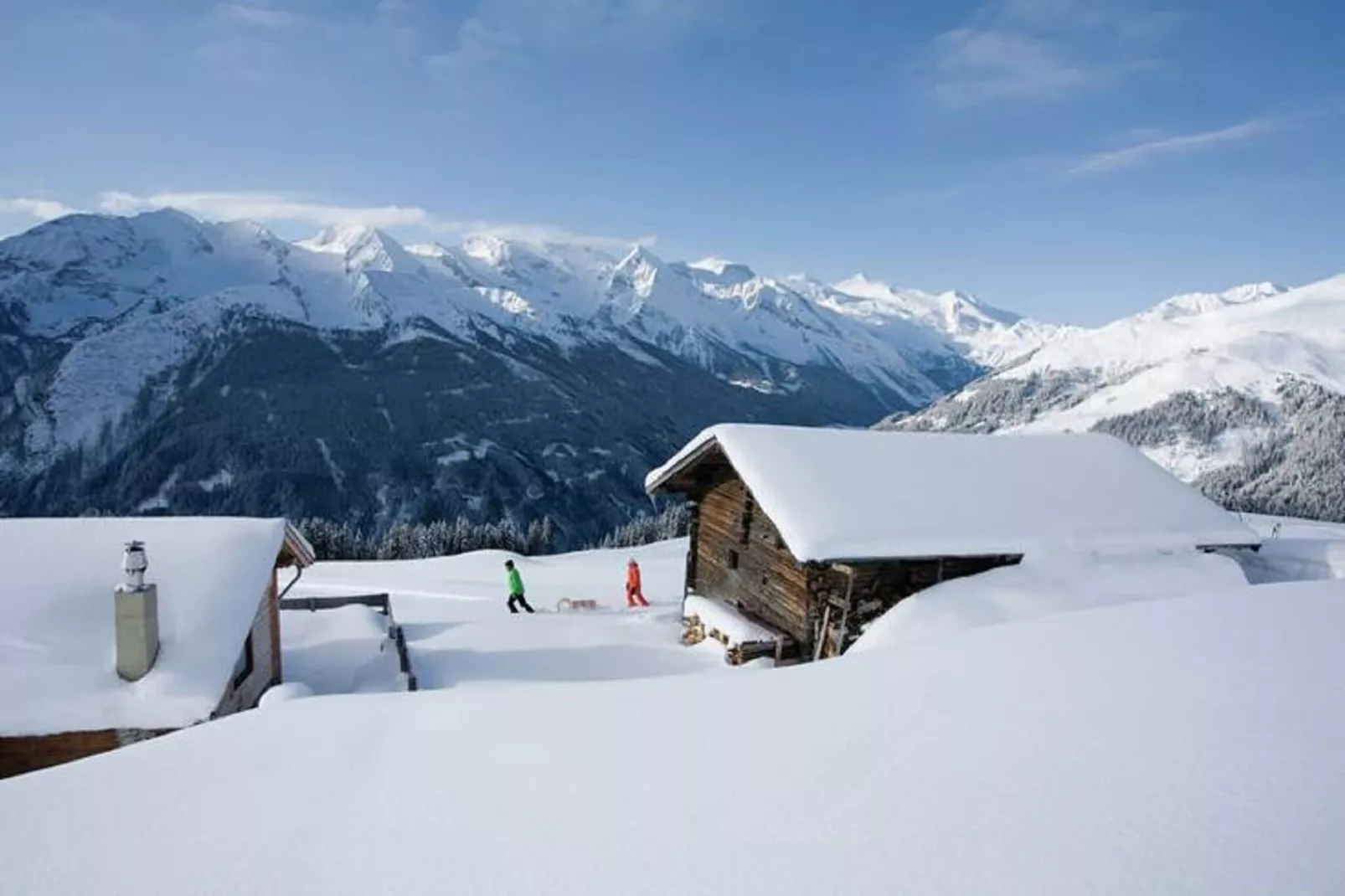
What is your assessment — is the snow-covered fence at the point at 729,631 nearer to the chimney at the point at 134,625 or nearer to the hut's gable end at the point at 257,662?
the hut's gable end at the point at 257,662

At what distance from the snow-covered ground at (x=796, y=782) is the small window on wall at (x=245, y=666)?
6596 mm

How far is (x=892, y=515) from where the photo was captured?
→ 14.2 meters

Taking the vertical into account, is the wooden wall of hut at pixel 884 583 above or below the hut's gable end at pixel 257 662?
above

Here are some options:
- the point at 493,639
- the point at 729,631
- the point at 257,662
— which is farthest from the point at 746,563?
the point at 257,662

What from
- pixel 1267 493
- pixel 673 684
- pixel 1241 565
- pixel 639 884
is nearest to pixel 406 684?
pixel 673 684

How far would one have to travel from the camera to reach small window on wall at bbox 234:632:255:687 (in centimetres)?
1218

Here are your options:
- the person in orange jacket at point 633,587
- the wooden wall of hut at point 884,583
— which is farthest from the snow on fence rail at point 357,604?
the wooden wall of hut at point 884,583

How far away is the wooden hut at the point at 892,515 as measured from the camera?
13.8 metres

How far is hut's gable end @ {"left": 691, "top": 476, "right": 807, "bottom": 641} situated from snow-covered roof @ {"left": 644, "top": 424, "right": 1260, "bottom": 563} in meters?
1.52

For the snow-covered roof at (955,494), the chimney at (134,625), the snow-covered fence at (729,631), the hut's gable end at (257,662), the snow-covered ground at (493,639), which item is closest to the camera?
the chimney at (134,625)

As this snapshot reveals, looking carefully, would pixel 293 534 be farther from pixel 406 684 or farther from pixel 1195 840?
pixel 1195 840

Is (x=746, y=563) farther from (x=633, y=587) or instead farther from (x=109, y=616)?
(x=109, y=616)

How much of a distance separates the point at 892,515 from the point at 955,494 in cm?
182

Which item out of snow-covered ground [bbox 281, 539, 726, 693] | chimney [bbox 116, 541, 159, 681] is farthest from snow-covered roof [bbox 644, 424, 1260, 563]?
chimney [bbox 116, 541, 159, 681]
